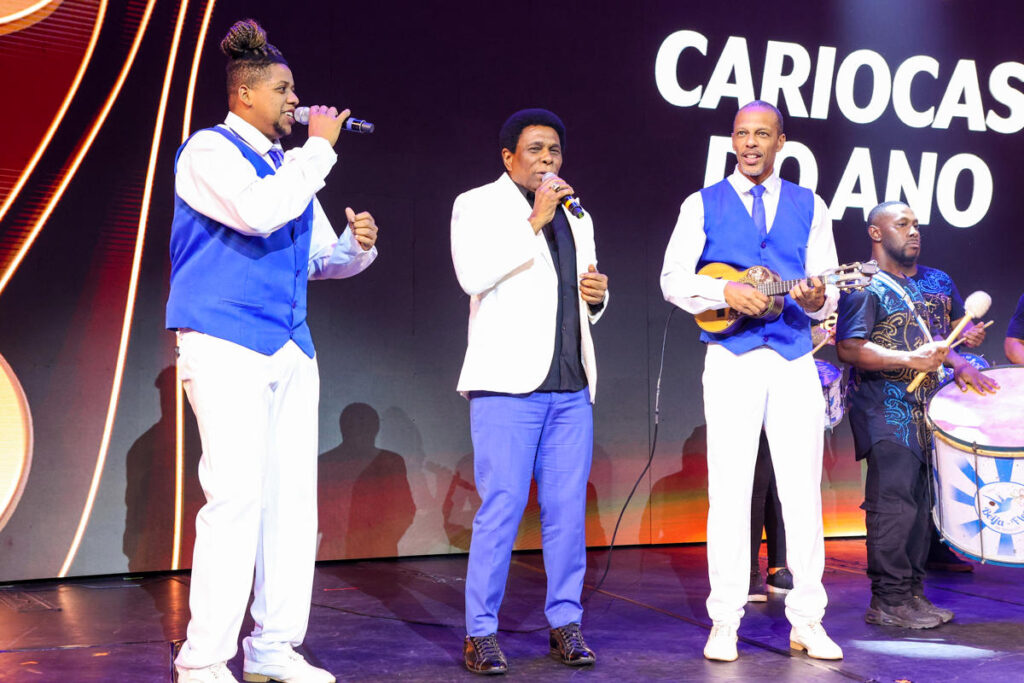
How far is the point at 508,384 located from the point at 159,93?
277 centimetres

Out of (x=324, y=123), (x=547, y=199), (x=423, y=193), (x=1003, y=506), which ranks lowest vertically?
(x=1003, y=506)

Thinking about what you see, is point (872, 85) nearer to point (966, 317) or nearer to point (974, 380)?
point (966, 317)

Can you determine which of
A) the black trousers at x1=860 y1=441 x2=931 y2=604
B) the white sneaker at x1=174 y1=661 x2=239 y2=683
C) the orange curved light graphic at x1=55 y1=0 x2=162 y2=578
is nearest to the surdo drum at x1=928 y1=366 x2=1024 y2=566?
the black trousers at x1=860 y1=441 x2=931 y2=604

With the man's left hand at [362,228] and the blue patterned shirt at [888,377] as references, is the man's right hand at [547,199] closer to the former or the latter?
the man's left hand at [362,228]

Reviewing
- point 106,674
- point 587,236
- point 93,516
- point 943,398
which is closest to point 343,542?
point 93,516

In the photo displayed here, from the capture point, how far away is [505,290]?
10.7 feet

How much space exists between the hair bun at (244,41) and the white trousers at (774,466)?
1733 millimetres

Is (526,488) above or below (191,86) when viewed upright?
below

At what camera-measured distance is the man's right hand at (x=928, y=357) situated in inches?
147

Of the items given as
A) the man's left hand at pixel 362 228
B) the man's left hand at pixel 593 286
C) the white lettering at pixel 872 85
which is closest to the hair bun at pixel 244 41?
the man's left hand at pixel 362 228

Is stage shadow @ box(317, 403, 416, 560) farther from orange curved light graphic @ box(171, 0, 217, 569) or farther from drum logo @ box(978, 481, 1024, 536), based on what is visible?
drum logo @ box(978, 481, 1024, 536)

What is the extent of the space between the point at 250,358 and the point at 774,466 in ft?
5.55

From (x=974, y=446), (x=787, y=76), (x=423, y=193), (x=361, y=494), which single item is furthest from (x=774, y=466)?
(x=787, y=76)

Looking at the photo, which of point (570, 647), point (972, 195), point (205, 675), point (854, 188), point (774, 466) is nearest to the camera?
point (205, 675)
